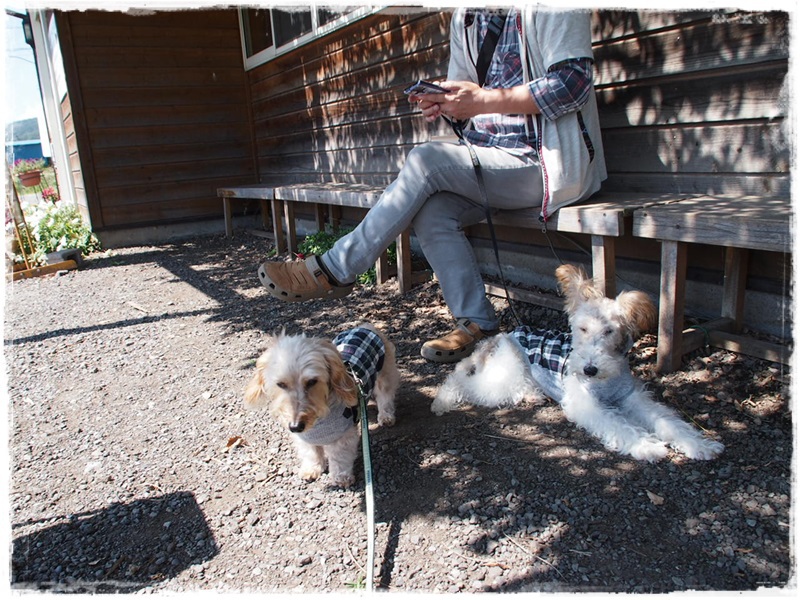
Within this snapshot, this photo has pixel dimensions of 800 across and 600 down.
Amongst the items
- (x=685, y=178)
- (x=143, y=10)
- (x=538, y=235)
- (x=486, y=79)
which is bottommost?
(x=538, y=235)

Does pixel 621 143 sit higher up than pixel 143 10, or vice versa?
pixel 143 10

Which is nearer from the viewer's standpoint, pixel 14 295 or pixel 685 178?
pixel 685 178

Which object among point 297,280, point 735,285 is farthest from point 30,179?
point 735,285

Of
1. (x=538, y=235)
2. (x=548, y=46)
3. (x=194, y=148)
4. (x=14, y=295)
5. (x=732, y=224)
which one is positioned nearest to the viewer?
(x=732, y=224)

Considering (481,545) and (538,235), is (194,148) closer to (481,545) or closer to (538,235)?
(538,235)

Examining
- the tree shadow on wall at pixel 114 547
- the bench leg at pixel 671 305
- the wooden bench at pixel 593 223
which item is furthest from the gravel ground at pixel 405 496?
the wooden bench at pixel 593 223

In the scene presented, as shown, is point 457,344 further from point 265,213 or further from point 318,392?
point 265,213

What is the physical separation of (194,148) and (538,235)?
6.75 metres

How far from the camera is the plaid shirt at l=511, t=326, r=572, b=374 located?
9.20ft

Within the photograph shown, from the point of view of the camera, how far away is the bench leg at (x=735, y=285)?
3.13m

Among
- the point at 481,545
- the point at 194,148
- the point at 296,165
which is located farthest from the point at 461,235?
the point at 194,148

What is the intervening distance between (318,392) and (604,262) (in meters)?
1.78

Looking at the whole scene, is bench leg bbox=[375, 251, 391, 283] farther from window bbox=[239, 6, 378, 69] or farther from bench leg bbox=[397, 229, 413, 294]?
window bbox=[239, 6, 378, 69]

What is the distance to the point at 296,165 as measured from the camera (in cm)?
826
